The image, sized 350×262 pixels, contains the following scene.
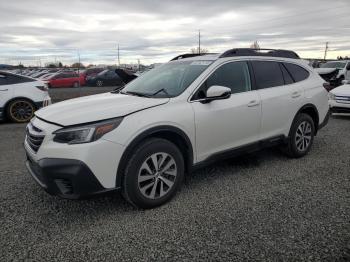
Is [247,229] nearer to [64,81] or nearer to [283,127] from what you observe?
[283,127]

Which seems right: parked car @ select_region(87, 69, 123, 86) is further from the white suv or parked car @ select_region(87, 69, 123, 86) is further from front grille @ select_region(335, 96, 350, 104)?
the white suv

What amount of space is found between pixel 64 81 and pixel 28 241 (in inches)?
952

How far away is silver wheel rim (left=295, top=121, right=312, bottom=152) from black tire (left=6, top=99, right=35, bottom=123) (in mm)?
7106

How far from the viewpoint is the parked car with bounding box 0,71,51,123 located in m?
8.82

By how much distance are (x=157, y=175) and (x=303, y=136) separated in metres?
2.91

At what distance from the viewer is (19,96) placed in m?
8.92

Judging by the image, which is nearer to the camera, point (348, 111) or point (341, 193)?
point (341, 193)

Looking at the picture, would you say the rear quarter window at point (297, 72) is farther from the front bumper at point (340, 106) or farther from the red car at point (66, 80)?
the red car at point (66, 80)

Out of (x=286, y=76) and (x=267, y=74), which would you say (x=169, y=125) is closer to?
(x=267, y=74)

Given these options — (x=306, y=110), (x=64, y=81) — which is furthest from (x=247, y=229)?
(x=64, y=81)

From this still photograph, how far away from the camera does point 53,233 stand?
3135 millimetres

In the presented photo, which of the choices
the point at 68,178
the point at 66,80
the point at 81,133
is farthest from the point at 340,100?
the point at 66,80

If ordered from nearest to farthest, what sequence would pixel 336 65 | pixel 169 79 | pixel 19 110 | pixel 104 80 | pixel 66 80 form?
pixel 169 79 → pixel 19 110 → pixel 336 65 → pixel 66 80 → pixel 104 80

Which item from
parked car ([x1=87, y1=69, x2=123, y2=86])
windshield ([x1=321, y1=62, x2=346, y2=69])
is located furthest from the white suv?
parked car ([x1=87, y1=69, x2=123, y2=86])
